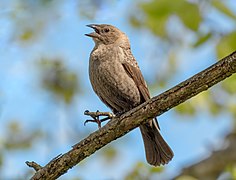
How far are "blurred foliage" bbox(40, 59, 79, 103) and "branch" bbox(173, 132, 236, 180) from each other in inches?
70.0

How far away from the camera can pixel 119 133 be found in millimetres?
3268

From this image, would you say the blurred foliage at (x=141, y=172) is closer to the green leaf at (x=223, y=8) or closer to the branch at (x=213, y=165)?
the branch at (x=213, y=165)

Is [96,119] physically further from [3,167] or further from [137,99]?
[3,167]

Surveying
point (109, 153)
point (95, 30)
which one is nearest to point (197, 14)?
point (95, 30)

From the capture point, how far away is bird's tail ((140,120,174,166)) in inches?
184

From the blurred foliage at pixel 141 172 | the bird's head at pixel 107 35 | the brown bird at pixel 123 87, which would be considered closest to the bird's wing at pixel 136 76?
the brown bird at pixel 123 87

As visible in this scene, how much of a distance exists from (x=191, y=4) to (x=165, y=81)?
2.43m

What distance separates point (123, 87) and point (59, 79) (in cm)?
272

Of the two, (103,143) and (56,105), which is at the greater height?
(56,105)

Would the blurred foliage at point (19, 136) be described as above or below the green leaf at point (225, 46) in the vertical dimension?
above

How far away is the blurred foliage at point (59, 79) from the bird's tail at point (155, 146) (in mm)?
2299

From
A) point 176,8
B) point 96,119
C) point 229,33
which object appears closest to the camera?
point 96,119

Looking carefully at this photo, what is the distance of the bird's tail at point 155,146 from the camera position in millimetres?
4680

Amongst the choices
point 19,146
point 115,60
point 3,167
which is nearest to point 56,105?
point 19,146
